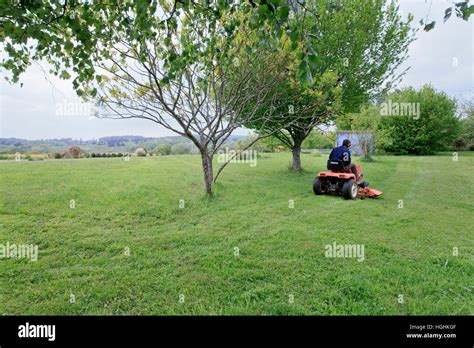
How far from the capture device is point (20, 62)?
7.75ft

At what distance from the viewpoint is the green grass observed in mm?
2008

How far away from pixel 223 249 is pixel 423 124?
20.2 m

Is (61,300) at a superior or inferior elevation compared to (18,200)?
inferior

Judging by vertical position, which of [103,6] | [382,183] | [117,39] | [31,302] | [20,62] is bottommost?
[31,302]

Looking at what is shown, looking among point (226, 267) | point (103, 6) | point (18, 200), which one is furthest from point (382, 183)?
point (18, 200)

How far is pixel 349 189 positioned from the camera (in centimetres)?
527

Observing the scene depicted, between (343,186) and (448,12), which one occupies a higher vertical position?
(448,12)

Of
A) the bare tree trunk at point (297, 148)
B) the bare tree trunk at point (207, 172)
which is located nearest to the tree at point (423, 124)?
the bare tree trunk at point (297, 148)

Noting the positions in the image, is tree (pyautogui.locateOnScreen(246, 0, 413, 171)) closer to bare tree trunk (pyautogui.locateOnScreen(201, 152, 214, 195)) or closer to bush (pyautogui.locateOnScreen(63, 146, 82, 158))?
bare tree trunk (pyautogui.locateOnScreen(201, 152, 214, 195))

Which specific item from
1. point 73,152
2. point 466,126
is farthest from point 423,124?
point 73,152

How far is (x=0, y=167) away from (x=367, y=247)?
25.8ft

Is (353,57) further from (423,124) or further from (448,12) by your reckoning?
(423,124)

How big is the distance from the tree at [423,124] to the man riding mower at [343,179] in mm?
13465
